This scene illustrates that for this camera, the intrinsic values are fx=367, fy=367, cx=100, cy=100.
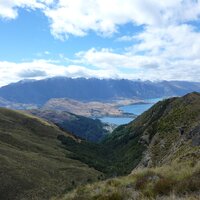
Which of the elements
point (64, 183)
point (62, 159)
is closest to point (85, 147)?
point (62, 159)

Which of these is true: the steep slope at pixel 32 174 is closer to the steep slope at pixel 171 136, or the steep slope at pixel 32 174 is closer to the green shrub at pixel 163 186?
the steep slope at pixel 171 136

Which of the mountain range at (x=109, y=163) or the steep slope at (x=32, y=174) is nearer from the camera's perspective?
the mountain range at (x=109, y=163)

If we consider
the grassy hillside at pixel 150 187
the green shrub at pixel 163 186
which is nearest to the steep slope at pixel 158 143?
the grassy hillside at pixel 150 187

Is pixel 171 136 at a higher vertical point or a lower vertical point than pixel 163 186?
lower

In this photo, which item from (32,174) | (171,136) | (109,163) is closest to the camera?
(171,136)

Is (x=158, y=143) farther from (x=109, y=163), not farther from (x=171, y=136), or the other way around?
(x=109, y=163)

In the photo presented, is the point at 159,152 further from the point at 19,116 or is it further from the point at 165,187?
the point at 19,116

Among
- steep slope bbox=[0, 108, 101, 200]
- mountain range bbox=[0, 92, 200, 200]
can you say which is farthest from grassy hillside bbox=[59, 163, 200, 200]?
steep slope bbox=[0, 108, 101, 200]

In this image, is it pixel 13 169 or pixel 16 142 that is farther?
pixel 16 142

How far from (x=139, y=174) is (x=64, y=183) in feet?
197

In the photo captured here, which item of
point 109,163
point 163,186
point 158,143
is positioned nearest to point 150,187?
point 163,186

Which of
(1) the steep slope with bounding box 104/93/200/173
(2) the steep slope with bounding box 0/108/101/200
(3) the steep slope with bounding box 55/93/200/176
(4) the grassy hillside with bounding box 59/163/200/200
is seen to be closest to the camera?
(4) the grassy hillside with bounding box 59/163/200/200

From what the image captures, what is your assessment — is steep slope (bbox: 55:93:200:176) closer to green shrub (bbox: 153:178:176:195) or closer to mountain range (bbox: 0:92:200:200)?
mountain range (bbox: 0:92:200:200)

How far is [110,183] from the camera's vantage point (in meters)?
18.4
